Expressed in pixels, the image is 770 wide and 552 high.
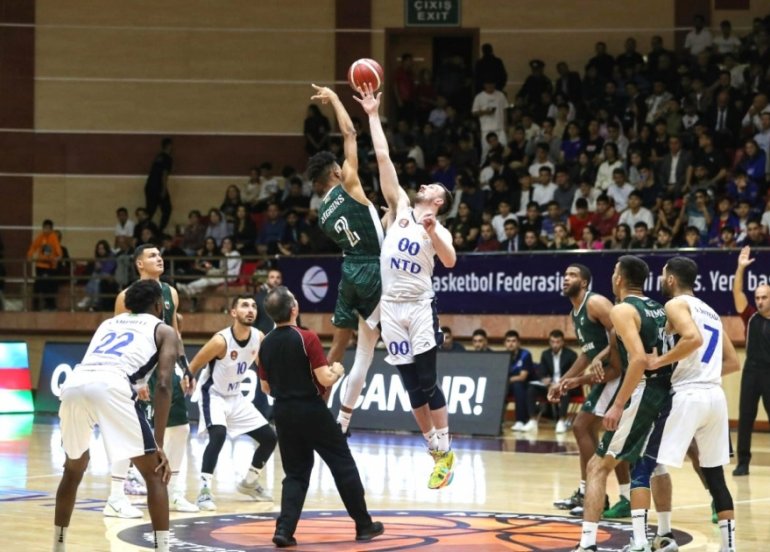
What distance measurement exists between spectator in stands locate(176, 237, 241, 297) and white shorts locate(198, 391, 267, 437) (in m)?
10.1

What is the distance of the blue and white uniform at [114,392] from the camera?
8.26 meters

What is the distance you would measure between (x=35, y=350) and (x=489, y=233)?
28.2 ft

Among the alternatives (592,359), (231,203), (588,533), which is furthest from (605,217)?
(588,533)

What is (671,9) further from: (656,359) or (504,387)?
(656,359)

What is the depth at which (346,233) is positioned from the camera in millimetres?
10391

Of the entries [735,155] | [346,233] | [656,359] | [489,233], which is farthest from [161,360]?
[735,155]

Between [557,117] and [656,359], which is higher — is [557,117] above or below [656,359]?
above

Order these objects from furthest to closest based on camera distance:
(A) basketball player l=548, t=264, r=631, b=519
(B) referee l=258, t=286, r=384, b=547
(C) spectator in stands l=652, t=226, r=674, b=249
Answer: (C) spectator in stands l=652, t=226, r=674, b=249 < (A) basketball player l=548, t=264, r=631, b=519 < (B) referee l=258, t=286, r=384, b=547

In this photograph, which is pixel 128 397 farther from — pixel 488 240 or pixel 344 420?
pixel 488 240

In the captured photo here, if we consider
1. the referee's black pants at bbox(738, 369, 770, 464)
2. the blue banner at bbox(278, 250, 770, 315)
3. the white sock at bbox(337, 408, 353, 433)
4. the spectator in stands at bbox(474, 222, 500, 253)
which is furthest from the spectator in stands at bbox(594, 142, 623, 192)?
the white sock at bbox(337, 408, 353, 433)

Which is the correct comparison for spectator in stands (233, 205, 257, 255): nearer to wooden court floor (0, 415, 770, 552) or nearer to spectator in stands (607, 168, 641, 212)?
wooden court floor (0, 415, 770, 552)

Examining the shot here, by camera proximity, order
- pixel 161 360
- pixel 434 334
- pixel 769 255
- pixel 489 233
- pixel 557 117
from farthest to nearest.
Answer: pixel 557 117 → pixel 489 233 → pixel 769 255 → pixel 434 334 → pixel 161 360

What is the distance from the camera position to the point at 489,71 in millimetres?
25500

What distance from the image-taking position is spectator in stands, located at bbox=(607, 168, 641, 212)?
821 inches
